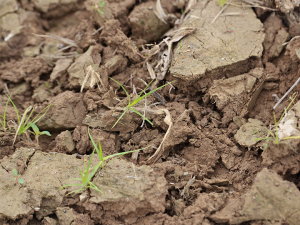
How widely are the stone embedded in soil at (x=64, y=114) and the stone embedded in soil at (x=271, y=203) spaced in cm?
149

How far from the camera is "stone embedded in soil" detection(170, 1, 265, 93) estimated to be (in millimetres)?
2336

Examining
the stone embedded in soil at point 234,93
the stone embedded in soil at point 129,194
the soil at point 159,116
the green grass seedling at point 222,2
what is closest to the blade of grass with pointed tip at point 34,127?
the soil at point 159,116

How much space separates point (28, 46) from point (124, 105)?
5.12 feet

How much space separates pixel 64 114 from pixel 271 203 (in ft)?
5.72

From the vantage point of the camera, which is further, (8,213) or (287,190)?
(8,213)

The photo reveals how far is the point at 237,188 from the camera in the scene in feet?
6.52

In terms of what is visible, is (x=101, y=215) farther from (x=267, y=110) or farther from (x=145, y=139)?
(x=267, y=110)

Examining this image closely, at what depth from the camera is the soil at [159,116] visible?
1.84m

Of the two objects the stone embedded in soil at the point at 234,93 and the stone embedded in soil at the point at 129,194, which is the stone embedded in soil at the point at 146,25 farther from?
the stone embedded in soil at the point at 129,194

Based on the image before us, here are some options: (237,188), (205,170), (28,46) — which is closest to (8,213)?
(205,170)

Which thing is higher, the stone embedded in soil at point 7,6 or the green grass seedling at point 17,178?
the stone embedded in soil at point 7,6

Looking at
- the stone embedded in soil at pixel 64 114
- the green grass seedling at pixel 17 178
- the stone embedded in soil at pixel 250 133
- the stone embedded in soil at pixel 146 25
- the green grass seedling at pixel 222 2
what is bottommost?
the green grass seedling at pixel 17 178

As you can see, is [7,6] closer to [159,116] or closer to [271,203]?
[159,116]

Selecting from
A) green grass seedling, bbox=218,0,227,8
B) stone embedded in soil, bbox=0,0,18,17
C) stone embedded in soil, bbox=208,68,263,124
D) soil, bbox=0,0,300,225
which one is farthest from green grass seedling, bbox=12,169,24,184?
green grass seedling, bbox=218,0,227,8
